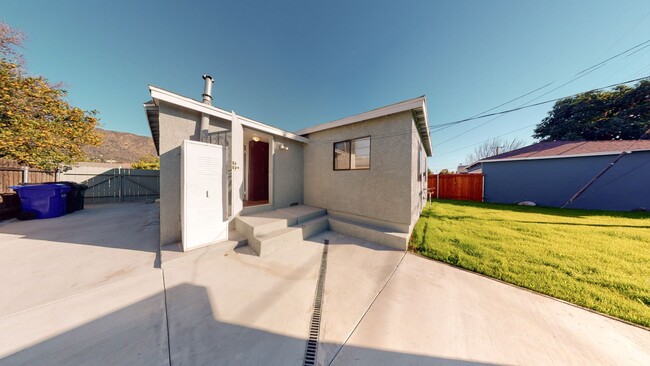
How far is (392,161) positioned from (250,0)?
799 cm

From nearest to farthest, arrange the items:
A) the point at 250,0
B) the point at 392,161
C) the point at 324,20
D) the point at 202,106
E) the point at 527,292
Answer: the point at 527,292
the point at 202,106
the point at 392,161
the point at 250,0
the point at 324,20

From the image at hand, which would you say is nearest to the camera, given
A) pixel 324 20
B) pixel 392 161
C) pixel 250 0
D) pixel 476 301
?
pixel 476 301

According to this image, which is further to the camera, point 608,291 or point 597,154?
point 597,154

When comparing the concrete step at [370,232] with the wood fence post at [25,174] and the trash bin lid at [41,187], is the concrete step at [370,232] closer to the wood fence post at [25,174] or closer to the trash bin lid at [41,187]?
the trash bin lid at [41,187]

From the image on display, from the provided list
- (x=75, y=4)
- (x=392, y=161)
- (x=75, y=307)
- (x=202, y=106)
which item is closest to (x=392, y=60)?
(x=392, y=161)

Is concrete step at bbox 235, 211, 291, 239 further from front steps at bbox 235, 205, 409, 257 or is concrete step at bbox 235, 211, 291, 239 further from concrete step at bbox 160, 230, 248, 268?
concrete step at bbox 160, 230, 248, 268

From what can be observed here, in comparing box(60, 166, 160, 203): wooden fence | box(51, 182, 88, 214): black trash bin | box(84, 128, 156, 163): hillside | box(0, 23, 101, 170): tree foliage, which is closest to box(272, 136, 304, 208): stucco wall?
box(51, 182, 88, 214): black trash bin

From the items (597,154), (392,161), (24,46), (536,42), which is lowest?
(392,161)

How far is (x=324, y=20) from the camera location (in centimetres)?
728

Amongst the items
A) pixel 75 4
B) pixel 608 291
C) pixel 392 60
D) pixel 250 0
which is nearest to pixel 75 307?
pixel 608 291

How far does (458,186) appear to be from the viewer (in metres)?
12.4

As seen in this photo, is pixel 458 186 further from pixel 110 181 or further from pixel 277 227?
pixel 110 181

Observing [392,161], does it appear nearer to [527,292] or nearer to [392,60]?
[527,292]

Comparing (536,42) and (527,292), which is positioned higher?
(536,42)
